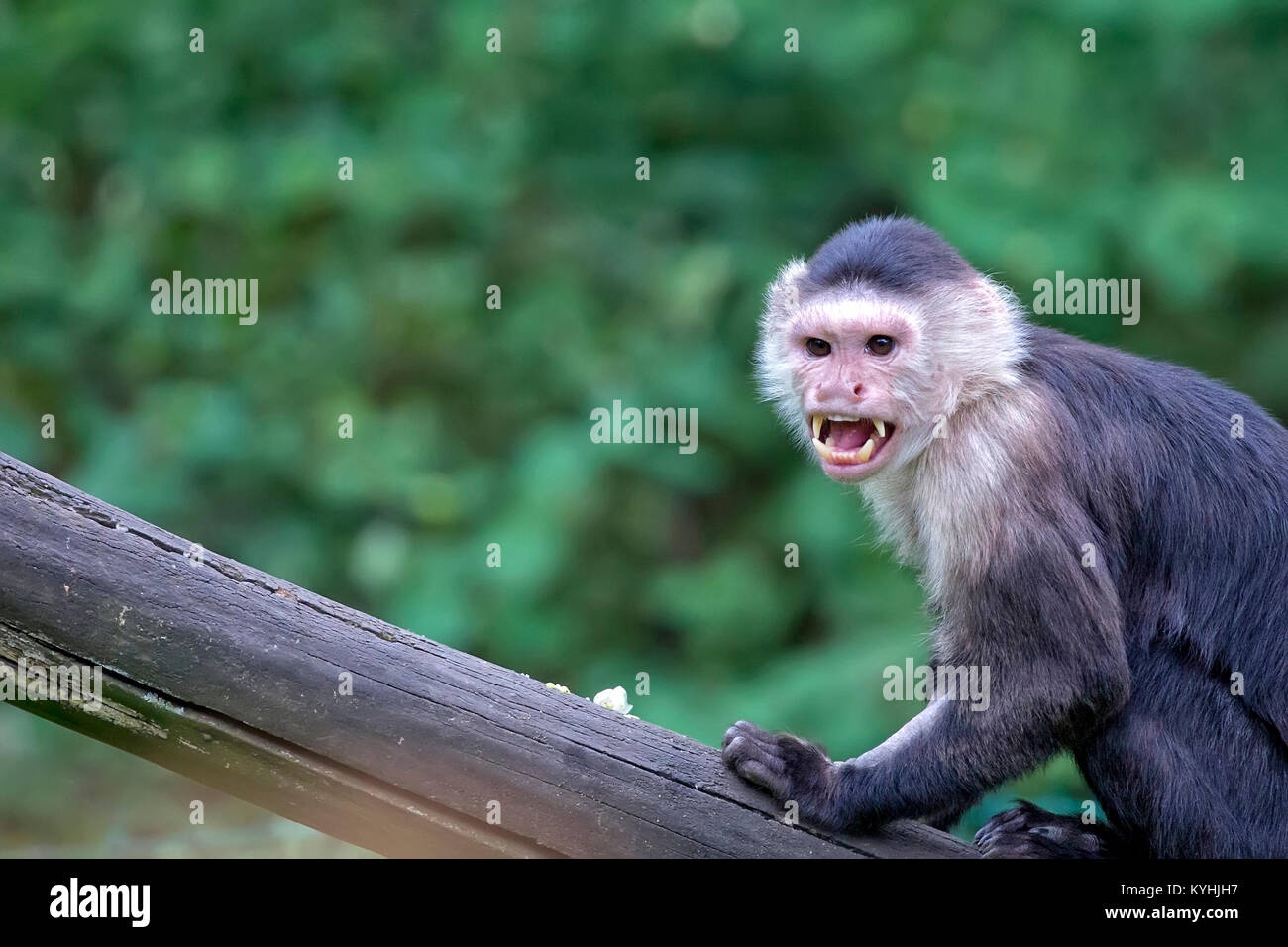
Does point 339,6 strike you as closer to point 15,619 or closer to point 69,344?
point 69,344

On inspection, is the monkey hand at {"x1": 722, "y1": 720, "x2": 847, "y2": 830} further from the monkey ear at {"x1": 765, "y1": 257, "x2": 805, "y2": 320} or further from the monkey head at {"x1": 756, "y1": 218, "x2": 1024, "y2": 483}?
the monkey ear at {"x1": 765, "y1": 257, "x2": 805, "y2": 320}

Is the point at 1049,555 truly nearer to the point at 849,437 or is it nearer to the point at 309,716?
the point at 849,437

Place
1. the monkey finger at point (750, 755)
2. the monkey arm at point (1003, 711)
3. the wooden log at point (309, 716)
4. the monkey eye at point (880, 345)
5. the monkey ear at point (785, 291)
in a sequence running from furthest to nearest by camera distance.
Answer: the monkey ear at point (785, 291)
the monkey eye at point (880, 345)
the monkey finger at point (750, 755)
the monkey arm at point (1003, 711)
the wooden log at point (309, 716)

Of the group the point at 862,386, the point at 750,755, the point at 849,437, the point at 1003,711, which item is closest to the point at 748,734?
the point at 750,755

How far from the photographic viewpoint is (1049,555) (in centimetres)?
627

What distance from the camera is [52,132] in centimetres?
1444

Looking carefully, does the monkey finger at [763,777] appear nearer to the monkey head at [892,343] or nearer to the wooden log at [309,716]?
the wooden log at [309,716]

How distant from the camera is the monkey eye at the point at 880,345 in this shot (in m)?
7.13

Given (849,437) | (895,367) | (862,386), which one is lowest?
(849,437)

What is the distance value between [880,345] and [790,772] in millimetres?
2342

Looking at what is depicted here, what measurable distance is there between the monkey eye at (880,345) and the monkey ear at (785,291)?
626 mm

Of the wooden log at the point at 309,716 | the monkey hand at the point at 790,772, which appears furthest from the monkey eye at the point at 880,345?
the wooden log at the point at 309,716
